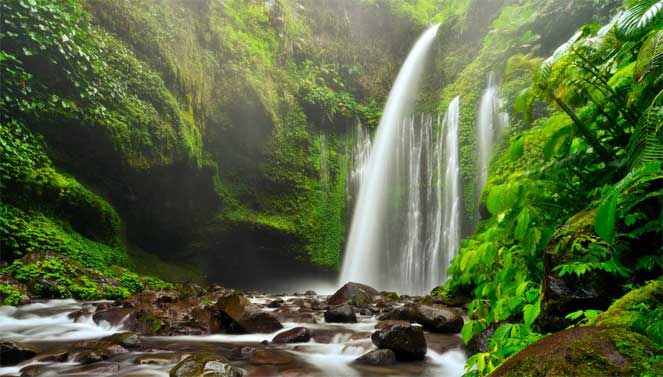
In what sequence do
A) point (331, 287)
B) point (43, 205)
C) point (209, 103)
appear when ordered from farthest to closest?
point (331, 287), point (209, 103), point (43, 205)

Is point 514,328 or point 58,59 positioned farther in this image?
point 58,59

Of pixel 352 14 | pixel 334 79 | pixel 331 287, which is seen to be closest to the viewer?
pixel 331 287

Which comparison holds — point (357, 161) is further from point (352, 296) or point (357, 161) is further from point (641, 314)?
point (641, 314)

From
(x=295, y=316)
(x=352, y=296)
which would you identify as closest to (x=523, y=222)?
(x=295, y=316)

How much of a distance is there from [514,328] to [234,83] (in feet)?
45.1

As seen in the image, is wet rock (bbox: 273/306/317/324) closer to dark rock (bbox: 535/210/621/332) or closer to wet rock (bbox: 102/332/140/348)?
wet rock (bbox: 102/332/140/348)

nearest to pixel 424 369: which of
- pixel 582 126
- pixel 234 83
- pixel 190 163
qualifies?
pixel 582 126

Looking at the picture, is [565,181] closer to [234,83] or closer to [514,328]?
[514,328]

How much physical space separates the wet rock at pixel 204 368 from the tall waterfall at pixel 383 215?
11.0 meters

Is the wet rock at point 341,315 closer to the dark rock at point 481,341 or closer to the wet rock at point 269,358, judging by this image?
the wet rock at point 269,358

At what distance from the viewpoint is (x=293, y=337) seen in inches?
210

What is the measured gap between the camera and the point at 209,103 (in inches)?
542

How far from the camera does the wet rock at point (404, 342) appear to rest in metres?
4.35

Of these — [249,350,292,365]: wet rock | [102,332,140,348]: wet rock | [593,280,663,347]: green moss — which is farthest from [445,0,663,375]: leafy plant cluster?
[102,332,140,348]: wet rock
